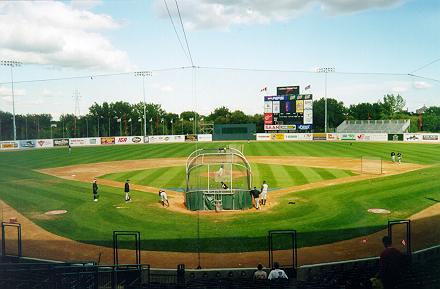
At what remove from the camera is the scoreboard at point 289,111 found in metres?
71.9

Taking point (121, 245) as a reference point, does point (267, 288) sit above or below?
above

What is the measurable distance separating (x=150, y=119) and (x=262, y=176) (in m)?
82.2

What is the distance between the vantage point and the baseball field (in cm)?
1630

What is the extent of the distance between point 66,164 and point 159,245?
3184cm

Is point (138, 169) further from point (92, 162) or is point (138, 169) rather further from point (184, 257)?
point (184, 257)

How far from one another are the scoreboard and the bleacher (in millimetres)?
27181

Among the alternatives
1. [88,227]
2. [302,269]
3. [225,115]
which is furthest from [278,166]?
[225,115]

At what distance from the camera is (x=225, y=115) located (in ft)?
436

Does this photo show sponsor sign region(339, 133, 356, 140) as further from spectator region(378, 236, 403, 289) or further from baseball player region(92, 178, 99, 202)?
spectator region(378, 236, 403, 289)

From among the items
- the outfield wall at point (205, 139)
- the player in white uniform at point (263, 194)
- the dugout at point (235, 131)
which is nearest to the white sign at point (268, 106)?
the dugout at point (235, 131)

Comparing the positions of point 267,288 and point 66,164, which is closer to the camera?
point 267,288

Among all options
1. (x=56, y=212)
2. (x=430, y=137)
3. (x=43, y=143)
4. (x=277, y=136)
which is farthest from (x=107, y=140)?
(x=430, y=137)

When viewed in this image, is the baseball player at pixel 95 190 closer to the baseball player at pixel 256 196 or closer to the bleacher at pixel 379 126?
the baseball player at pixel 256 196

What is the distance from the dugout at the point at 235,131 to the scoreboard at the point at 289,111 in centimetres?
614
